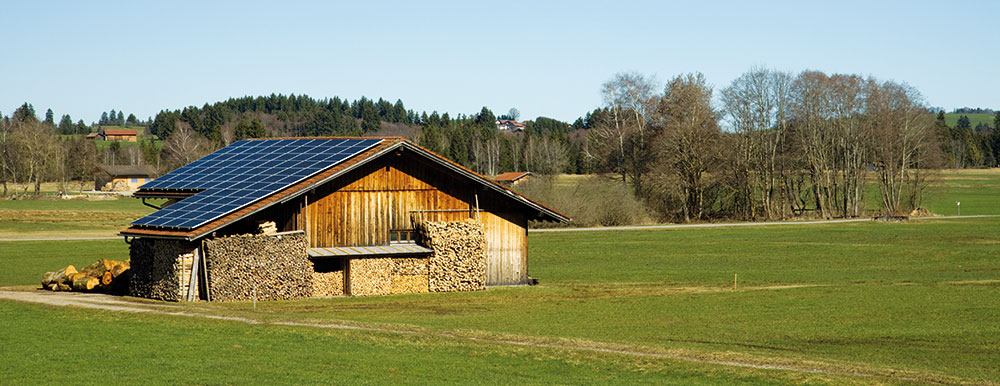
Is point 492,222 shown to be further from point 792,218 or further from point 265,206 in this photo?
point 792,218

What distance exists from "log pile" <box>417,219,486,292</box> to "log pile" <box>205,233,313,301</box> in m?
5.02

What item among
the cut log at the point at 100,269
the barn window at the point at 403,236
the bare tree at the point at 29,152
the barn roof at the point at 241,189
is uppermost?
the bare tree at the point at 29,152

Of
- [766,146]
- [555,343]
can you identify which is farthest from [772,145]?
[555,343]

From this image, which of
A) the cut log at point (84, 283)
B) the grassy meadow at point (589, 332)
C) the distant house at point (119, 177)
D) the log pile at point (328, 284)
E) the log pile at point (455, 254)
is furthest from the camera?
the distant house at point (119, 177)

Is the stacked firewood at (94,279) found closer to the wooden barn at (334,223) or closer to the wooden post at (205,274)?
the wooden barn at (334,223)

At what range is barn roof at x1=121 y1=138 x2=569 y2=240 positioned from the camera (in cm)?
3084

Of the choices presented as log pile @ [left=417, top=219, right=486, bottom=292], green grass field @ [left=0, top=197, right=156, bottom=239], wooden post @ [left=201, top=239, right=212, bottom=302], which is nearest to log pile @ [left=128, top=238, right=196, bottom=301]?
wooden post @ [left=201, top=239, right=212, bottom=302]

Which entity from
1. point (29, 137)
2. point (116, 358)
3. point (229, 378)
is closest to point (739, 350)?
point (229, 378)

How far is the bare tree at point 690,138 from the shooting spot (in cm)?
8906

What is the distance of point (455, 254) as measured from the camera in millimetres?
36156

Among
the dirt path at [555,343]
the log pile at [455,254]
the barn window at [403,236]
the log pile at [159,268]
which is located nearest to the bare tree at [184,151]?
the barn window at [403,236]

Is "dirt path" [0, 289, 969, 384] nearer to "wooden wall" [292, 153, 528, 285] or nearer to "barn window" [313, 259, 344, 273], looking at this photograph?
"barn window" [313, 259, 344, 273]

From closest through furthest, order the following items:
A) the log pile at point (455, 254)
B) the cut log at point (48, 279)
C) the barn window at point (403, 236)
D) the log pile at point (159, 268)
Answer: the log pile at point (159, 268), the cut log at point (48, 279), the log pile at point (455, 254), the barn window at point (403, 236)

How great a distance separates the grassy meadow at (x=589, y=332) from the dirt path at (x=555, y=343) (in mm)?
113
